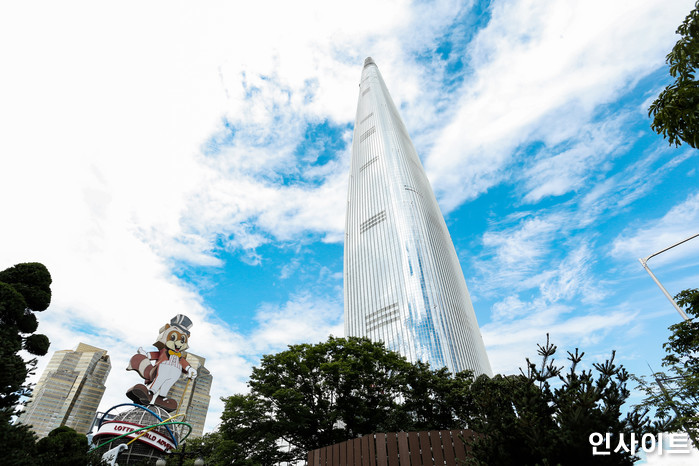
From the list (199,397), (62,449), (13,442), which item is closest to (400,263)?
(62,449)

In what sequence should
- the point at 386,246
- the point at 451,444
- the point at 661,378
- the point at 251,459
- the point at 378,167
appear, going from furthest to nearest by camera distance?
the point at 378,167
the point at 386,246
the point at 251,459
the point at 661,378
the point at 451,444

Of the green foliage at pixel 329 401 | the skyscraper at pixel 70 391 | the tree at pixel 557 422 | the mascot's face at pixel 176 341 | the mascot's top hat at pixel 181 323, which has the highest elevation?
the skyscraper at pixel 70 391

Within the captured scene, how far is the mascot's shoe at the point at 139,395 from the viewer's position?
2698cm

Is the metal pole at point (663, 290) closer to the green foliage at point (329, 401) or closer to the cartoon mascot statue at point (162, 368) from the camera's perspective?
the green foliage at point (329, 401)

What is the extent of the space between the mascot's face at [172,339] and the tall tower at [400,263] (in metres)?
55.2

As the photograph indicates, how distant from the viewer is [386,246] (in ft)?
299

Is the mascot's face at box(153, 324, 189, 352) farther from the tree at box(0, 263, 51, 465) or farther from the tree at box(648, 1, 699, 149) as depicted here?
the tree at box(648, 1, 699, 149)

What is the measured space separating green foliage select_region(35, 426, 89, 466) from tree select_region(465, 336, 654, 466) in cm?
1613

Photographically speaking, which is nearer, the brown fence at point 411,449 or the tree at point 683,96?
the tree at point 683,96

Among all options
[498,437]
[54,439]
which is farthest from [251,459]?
[498,437]

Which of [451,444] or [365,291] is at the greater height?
[365,291]

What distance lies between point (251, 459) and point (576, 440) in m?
23.7

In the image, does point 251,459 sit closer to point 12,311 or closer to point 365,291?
point 12,311

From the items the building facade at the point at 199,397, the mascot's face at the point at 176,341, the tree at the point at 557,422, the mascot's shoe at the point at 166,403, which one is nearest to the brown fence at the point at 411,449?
the tree at the point at 557,422
